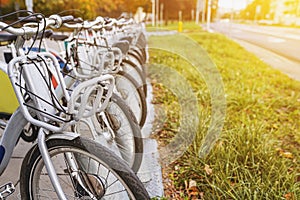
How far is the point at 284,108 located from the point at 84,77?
2.63 metres

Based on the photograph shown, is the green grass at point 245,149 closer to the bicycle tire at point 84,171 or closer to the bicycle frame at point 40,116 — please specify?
the bicycle tire at point 84,171

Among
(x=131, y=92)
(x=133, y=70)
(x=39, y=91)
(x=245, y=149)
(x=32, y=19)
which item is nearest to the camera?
(x=39, y=91)

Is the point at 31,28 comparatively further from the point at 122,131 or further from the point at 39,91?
the point at 122,131

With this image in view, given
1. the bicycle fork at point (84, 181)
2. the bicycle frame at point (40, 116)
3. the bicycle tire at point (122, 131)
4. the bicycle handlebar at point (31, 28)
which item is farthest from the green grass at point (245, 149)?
the bicycle handlebar at point (31, 28)

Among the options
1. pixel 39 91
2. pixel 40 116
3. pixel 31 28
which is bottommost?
pixel 40 116

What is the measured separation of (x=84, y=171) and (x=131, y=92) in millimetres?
1163

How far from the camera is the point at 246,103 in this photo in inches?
133

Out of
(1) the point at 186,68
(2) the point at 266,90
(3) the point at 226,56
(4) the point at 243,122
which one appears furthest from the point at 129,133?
(3) the point at 226,56

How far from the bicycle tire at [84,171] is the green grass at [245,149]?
687mm

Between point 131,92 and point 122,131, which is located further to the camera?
point 131,92

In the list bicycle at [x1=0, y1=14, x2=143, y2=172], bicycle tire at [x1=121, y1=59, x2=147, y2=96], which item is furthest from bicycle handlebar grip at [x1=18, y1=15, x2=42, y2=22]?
bicycle tire at [x1=121, y1=59, x2=147, y2=96]

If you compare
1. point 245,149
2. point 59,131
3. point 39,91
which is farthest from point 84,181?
point 245,149

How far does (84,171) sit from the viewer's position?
4.29ft

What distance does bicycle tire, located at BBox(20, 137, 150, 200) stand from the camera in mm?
1117
